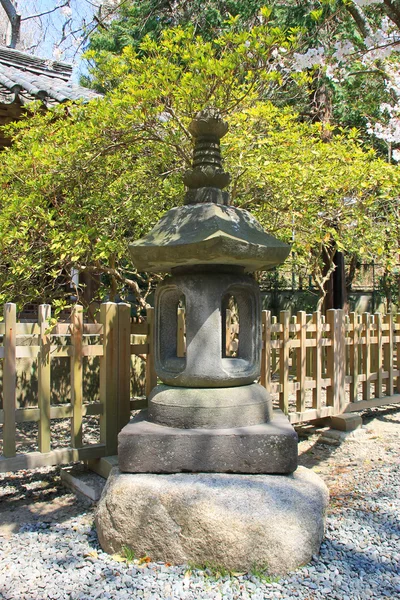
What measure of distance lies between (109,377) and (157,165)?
2136mm

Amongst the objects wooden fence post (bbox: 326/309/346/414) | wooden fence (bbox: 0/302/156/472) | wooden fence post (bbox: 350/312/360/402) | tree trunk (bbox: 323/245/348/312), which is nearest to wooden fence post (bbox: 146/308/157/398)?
wooden fence (bbox: 0/302/156/472)

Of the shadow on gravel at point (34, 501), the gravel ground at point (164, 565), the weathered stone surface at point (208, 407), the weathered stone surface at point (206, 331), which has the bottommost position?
the shadow on gravel at point (34, 501)

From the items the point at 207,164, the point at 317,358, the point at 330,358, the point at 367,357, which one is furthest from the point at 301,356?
the point at 207,164

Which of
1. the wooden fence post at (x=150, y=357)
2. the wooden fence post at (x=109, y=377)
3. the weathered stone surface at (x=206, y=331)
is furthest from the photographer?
the wooden fence post at (x=150, y=357)

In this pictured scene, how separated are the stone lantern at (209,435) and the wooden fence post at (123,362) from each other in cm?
53

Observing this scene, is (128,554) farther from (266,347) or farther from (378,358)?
(378,358)

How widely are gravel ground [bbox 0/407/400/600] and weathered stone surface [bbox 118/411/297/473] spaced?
0.54 m

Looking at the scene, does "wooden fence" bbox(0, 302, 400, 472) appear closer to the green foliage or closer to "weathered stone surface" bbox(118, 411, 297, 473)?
"weathered stone surface" bbox(118, 411, 297, 473)

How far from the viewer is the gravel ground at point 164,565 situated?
253cm

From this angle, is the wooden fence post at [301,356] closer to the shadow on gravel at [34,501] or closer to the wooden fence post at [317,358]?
the wooden fence post at [317,358]

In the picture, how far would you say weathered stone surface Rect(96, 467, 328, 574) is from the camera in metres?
2.70

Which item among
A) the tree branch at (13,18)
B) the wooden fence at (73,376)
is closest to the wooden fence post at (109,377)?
the wooden fence at (73,376)

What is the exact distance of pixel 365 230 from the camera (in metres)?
4.89

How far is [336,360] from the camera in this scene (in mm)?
5680
